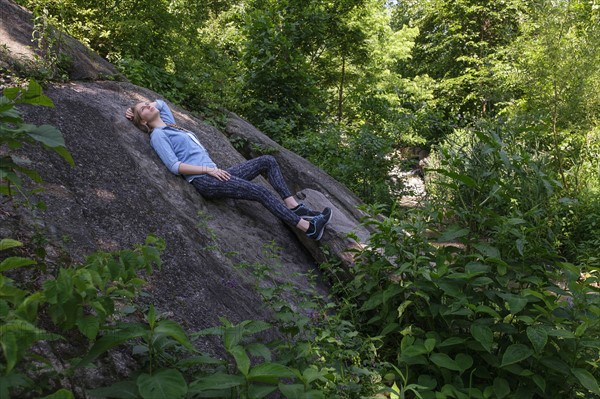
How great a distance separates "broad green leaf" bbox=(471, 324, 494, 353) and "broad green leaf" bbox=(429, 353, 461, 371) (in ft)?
0.69

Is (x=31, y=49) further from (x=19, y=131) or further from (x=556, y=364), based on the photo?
(x=556, y=364)

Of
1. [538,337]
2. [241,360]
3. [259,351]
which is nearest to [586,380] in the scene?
[538,337]

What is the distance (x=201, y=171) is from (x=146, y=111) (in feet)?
3.01

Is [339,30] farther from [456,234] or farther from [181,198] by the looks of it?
[456,234]

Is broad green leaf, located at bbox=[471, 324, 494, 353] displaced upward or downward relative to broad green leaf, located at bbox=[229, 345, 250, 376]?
downward

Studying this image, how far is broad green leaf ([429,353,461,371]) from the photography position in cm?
303

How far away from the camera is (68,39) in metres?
6.30

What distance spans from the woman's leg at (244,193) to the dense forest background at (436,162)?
915 millimetres

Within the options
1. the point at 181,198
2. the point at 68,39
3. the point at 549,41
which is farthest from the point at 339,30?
the point at 181,198

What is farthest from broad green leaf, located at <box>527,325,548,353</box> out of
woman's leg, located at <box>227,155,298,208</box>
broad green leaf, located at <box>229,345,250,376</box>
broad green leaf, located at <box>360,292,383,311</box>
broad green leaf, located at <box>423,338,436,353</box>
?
woman's leg, located at <box>227,155,298,208</box>

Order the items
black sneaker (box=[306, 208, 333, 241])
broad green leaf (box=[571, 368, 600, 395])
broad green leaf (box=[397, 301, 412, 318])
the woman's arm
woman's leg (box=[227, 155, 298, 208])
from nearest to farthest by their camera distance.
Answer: broad green leaf (box=[571, 368, 600, 395])
broad green leaf (box=[397, 301, 412, 318])
the woman's arm
black sneaker (box=[306, 208, 333, 241])
woman's leg (box=[227, 155, 298, 208])

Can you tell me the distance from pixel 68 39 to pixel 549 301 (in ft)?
20.0

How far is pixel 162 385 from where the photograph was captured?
1.74m

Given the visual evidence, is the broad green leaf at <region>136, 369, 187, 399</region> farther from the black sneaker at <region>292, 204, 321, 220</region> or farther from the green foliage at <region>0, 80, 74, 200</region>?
the black sneaker at <region>292, 204, 321, 220</region>
